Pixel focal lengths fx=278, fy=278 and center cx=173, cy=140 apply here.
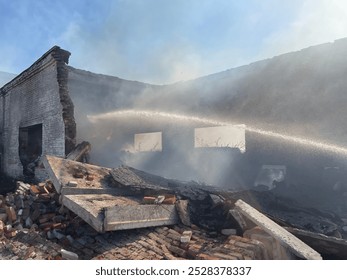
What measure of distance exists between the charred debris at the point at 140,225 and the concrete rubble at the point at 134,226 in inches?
0.6

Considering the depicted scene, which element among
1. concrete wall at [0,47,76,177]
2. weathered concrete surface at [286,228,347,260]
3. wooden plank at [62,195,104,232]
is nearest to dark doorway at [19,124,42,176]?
concrete wall at [0,47,76,177]

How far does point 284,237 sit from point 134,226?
2.28 metres

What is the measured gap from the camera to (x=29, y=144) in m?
11.6

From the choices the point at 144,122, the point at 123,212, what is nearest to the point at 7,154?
the point at 144,122

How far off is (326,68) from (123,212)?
817 centimetres

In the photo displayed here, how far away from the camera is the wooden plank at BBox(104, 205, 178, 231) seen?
430 centimetres

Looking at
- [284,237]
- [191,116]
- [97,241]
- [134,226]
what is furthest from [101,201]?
[191,116]

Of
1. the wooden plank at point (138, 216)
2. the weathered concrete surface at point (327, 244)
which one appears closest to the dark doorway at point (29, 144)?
the wooden plank at point (138, 216)

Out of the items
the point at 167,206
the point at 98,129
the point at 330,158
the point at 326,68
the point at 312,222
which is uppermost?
the point at 326,68

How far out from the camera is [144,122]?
604 inches

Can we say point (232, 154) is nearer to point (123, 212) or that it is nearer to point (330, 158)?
point (330, 158)

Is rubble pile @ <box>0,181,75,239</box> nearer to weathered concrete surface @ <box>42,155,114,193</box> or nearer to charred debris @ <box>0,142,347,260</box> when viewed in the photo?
charred debris @ <box>0,142,347,260</box>

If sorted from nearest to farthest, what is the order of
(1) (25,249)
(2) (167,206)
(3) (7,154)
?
(1) (25,249) → (2) (167,206) → (3) (7,154)

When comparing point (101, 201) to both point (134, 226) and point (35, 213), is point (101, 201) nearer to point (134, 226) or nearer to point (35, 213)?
point (134, 226)
